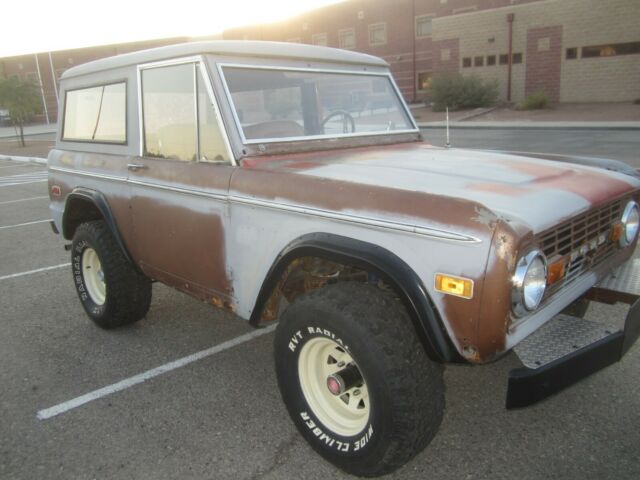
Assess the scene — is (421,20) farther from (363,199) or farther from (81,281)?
(363,199)

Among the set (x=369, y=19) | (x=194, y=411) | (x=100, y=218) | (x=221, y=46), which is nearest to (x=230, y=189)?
(x=221, y=46)

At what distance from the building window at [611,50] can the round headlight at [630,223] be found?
29.3 m

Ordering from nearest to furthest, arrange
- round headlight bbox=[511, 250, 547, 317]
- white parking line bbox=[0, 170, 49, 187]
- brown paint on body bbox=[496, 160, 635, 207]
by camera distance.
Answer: round headlight bbox=[511, 250, 547, 317] → brown paint on body bbox=[496, 160, 635, 207] → white parking line bbox=[0, 170, 49, 187]

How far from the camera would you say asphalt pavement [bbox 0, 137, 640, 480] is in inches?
99.7

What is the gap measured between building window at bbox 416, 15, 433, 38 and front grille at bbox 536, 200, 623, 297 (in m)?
41.4

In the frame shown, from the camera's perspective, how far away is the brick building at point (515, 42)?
90.2 feet

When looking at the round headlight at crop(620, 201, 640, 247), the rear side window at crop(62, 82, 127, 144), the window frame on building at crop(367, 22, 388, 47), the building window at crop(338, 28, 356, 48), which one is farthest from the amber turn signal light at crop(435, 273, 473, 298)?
the building window at crop(338, 28, 356, 48)

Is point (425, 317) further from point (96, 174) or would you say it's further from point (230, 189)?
point (96, 174)

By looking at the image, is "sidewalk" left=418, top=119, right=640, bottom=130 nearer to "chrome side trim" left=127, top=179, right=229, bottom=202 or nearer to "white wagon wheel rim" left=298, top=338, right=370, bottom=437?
"chrome side trim" left=127, top=179, right=229, bottom=202

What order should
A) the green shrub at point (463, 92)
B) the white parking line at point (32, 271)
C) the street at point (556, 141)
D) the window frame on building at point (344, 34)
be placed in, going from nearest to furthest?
the white parking line at point (32, 271), the street at point (556, 141), the green shrub at point (463, 92), the window frame on building at point (344, 34)

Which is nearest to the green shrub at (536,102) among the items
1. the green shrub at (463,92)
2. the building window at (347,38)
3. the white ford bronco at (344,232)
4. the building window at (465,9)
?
the green shrub at (463,92)

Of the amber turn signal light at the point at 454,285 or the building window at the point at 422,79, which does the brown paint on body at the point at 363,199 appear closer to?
the amber turn signal light at the point at 454,285

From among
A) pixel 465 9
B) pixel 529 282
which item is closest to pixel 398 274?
pixel 529 282

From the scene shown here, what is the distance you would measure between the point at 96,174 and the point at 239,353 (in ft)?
5.31
